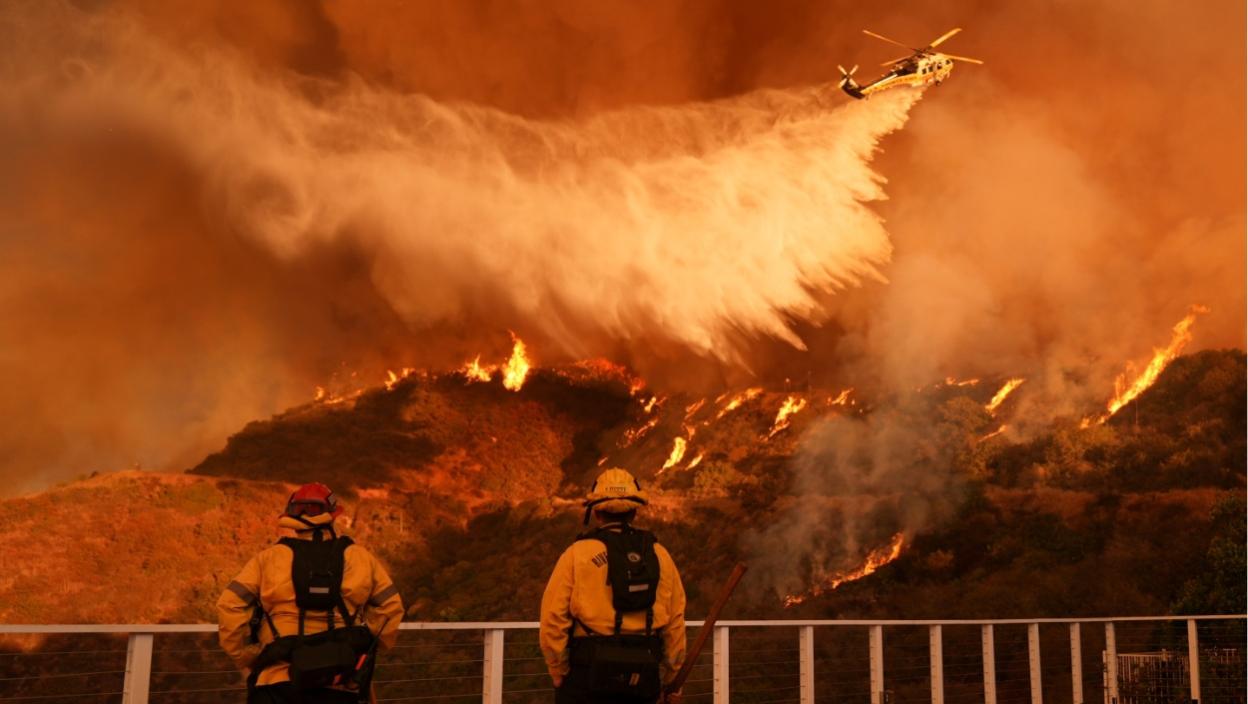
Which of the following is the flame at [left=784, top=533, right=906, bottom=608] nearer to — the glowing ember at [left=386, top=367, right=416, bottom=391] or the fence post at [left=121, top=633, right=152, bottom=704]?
the glowing ember at [left=386, top=367, right=416, bottom=391]

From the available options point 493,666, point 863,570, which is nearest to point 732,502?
point 863,570

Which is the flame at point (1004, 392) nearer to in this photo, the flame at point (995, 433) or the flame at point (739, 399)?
the flame at point (995, 433)

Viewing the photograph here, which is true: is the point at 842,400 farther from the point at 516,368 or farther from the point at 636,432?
the point at 516,368

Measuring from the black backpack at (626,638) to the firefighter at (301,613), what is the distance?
3.16 feet

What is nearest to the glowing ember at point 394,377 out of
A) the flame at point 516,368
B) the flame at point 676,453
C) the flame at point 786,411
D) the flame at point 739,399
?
the flame at point 516,368

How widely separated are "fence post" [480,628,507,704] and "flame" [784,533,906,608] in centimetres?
2592

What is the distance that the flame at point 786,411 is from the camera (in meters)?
34.8

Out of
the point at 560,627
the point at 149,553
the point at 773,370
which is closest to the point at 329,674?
the point at 560,627

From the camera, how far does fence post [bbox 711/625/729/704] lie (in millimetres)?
7738

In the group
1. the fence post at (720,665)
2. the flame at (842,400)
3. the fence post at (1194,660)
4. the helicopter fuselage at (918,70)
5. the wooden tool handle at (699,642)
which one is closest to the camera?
the wooden tool handle at (699,642)

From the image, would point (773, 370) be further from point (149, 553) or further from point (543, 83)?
point (149, 553)

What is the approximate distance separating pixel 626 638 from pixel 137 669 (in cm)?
213

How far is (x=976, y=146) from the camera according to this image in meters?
32.6

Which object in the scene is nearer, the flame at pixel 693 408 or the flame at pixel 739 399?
the flame at pixel 739 399
